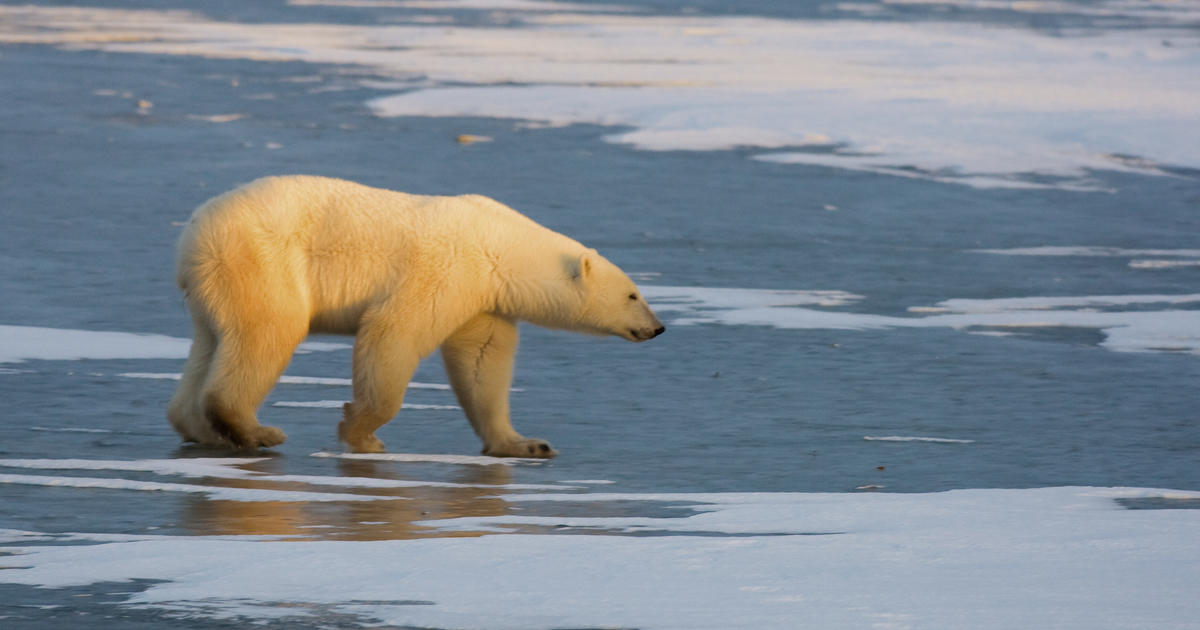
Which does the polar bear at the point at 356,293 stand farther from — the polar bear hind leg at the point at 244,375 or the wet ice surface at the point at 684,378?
the wet ice surface at the point at 684,378

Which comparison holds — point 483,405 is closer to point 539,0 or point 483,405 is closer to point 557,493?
point 557,493

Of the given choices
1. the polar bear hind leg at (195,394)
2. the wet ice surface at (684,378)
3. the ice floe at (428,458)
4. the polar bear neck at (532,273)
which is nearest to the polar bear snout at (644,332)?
the polar bear neck at (532,273)

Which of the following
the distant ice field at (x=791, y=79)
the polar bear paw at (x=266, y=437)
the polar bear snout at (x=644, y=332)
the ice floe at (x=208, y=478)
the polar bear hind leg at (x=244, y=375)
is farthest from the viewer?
the distant ice field at (x=791, y=79)

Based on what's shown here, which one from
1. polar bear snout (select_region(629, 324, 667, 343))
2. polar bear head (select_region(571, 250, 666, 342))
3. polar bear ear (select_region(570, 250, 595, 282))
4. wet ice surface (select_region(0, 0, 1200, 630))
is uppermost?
polar bear ear (select_region(570, 250, 595, 282))

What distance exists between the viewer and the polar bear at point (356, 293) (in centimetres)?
697

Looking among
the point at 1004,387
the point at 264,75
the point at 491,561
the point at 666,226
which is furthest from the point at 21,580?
the point at 264,75

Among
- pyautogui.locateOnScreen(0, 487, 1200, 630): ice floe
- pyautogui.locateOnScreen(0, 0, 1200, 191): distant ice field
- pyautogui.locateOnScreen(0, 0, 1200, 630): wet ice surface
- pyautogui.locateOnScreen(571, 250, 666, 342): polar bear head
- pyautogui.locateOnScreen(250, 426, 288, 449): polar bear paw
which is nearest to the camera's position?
pyautogui.locateOnScreen(0, 487, 1200, 630): ice floe

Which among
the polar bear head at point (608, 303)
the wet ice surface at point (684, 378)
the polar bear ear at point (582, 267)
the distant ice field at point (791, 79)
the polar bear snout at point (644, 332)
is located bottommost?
the distant ice field at point (791, 79)

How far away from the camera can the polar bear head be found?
738cm

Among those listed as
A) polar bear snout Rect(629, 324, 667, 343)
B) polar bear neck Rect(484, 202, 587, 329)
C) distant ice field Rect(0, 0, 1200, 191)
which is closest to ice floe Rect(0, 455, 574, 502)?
polar bear neck Rect(484, 202, 587, 329)

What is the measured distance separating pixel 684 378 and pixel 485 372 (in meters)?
1.57

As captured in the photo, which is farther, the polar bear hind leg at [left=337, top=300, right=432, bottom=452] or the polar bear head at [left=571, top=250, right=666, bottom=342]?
the polar bear head at [left=571, top=250, right=666, bottom=342]

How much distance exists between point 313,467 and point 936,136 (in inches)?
510

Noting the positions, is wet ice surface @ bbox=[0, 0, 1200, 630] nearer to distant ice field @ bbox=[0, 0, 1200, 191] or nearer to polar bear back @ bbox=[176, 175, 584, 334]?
distant ice field @ bbox=[0, 0, 1200, 191]
